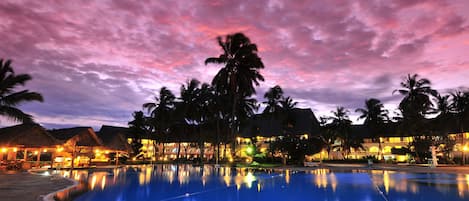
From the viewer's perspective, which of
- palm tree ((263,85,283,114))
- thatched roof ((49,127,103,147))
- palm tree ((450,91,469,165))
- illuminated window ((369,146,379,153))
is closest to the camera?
thatched roof ((49,127,103,147))

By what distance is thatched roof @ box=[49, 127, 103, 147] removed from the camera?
2938 centimetres

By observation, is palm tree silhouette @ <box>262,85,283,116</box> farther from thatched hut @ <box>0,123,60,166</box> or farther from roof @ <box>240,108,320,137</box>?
thatched hut @ <box>0,123,60,166</box>

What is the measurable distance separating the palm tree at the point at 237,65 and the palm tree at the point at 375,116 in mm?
24947

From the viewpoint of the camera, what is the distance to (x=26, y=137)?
80.1ft

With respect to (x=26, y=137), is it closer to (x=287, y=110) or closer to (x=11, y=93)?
(x=11, y=93)

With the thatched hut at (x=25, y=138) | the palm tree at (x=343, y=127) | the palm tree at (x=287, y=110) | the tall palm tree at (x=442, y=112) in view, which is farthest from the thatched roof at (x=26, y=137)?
the tall palm tree at (x=442, y=112)

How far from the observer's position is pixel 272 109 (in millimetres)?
46562

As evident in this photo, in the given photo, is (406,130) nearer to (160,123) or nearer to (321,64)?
(321,64)

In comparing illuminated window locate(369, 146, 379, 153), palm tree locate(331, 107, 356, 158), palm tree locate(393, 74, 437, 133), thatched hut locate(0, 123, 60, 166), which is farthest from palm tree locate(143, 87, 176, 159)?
illuminated window locate(369, 146, 379, 153)

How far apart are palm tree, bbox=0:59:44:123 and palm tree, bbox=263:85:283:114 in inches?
1299

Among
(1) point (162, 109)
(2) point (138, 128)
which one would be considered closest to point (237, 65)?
(1) point (162, 109)

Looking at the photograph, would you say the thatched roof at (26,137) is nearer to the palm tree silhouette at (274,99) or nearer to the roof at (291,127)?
the palm tree silhouette at (274,99)

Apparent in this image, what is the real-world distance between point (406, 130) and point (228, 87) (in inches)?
985

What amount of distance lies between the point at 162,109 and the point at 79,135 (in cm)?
2085
